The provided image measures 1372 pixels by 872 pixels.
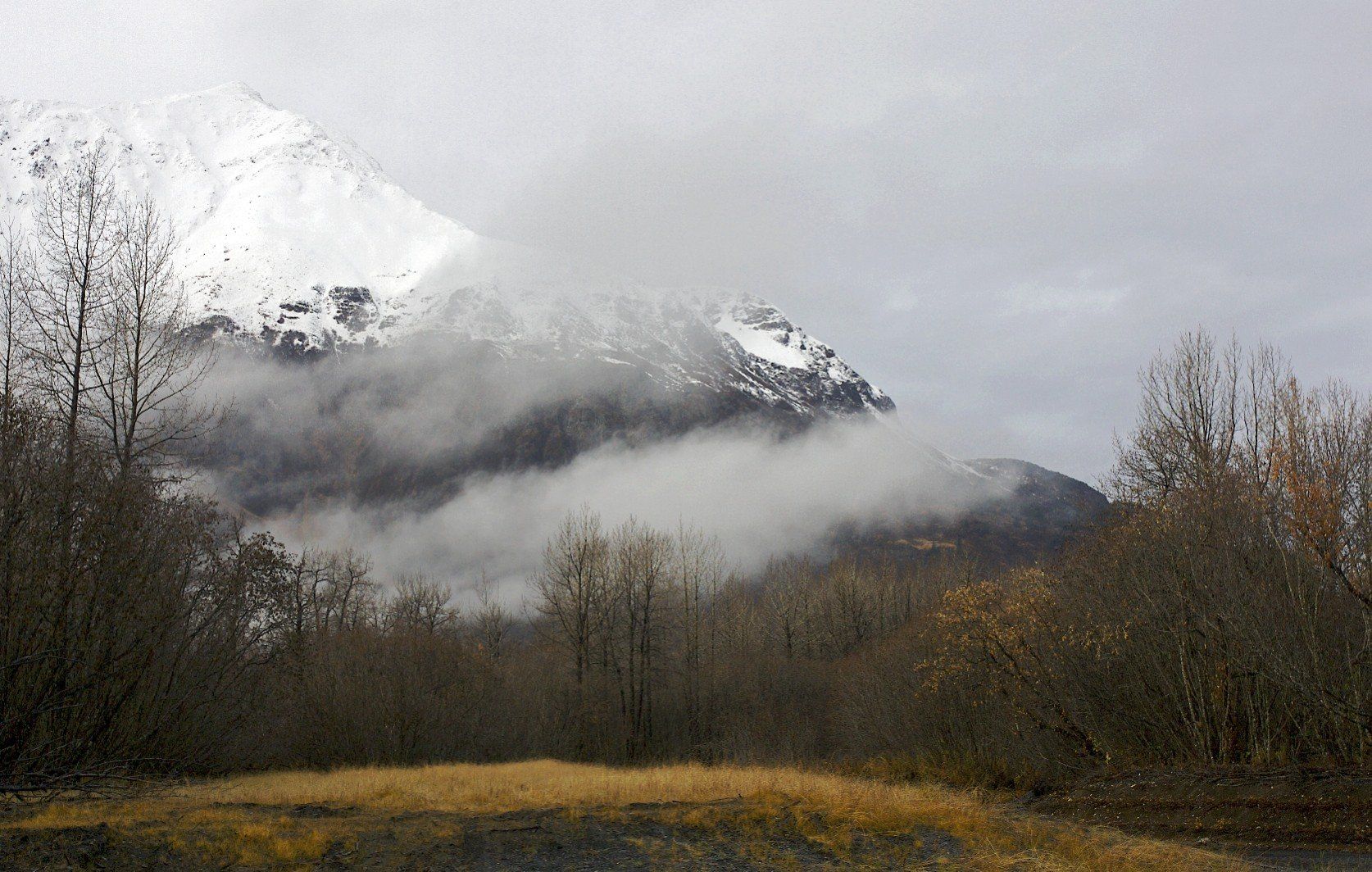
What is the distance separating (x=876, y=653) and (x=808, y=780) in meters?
21.2

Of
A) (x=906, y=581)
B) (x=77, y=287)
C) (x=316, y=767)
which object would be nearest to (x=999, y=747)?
(x=316, y=767)

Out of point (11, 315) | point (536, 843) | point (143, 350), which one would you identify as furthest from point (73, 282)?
point (536, 843)

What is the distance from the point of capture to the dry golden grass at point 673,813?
42.6 ft

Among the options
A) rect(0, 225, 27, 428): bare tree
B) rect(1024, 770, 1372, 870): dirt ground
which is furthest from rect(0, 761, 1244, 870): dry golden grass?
rect(0, 225, 27, 428): bare tree

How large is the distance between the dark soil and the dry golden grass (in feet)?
0.48

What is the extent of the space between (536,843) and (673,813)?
12.0 ft

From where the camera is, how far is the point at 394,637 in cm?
4453

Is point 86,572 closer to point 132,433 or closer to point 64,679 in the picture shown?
point 64,679

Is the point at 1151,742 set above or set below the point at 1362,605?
below

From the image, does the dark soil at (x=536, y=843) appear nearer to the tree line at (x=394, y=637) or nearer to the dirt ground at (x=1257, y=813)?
the tree line at (x=394, y=637)

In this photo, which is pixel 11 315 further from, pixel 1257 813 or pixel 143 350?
pixel 1257 813

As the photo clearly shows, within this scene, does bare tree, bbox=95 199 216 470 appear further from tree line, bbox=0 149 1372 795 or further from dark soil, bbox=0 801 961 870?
dark soil, bbox=0 801 961 870

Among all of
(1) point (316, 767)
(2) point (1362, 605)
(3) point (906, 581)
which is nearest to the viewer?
(2) point (1362, 605)

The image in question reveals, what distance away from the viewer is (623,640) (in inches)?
2660
